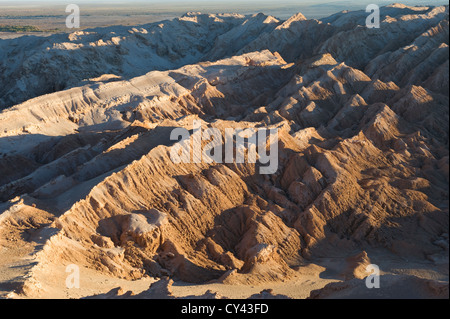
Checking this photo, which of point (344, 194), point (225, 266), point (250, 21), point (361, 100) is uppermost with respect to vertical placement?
point (250, 21)

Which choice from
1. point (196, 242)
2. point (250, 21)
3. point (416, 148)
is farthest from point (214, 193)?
point (250, 21)

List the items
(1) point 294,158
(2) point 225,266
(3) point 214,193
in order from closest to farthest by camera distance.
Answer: (2) point 225,266, (3) point 214,193, (1) point 294,158

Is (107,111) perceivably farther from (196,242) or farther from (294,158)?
(196,242)

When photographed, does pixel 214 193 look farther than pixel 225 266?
Yes

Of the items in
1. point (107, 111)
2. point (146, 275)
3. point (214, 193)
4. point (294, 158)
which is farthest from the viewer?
point (107, 111)

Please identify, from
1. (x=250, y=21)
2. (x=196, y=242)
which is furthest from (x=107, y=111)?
(x=250, y=21)
